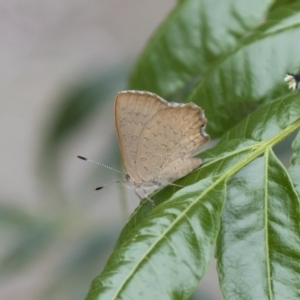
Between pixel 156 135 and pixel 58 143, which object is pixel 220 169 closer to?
pixel 156 135

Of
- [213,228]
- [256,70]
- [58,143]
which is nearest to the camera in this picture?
[213,228]

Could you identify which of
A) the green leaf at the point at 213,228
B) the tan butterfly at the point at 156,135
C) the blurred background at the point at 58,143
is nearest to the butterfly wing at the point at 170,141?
the tan butterfly at the point at 156,135

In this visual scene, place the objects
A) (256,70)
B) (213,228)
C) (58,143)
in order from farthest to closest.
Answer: (58,143) < (256,70) < (213,228)

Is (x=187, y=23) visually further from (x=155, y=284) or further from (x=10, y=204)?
(x=10, y=204)

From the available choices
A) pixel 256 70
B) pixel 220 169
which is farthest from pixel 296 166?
pixel 256 70

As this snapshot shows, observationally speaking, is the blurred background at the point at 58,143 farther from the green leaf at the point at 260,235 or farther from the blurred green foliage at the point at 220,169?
the green leaf at the point at 260,235

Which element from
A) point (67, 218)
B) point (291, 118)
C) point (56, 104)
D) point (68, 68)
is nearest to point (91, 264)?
point (67, 218)
